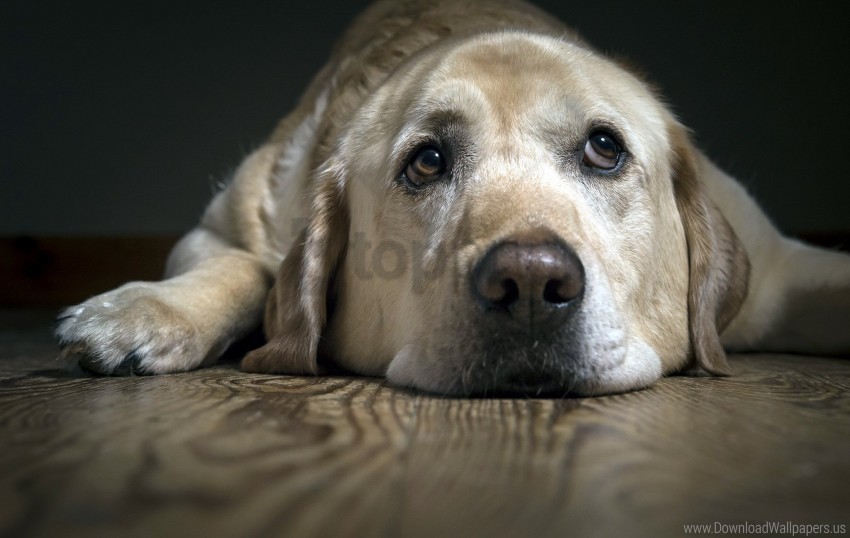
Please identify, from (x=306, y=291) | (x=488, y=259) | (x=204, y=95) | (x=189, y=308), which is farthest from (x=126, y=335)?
(x=204, y=95)

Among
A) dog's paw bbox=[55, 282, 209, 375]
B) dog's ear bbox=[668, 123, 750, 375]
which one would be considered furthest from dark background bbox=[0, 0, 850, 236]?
dog's paw bbox=[55, 282, 209, 375]

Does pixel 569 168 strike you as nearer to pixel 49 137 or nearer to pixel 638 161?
pixel 638 161

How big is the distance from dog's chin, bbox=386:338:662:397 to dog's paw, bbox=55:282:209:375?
71 cm

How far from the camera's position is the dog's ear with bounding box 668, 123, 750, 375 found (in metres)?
2.39

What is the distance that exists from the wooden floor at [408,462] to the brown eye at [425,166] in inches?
23.8

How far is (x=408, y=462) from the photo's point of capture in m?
1.24

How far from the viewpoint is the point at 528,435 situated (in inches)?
56.1

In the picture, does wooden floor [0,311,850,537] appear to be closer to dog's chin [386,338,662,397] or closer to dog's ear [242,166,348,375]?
dog's chin [386,338,662,397]

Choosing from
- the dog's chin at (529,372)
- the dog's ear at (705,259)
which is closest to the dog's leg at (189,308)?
the dog's chin at (529,372)

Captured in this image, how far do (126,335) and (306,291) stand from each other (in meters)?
0.51

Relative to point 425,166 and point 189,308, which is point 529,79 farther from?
point 189,308

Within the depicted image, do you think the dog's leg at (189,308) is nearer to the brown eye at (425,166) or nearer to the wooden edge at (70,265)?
the brown eye at (425,166)

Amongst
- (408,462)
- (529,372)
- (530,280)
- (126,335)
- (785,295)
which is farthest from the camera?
(785,295)

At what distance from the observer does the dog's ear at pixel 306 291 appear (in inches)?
91.7
